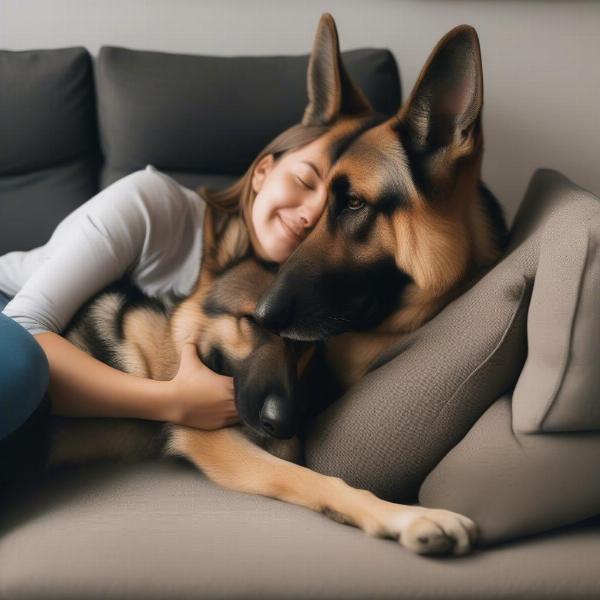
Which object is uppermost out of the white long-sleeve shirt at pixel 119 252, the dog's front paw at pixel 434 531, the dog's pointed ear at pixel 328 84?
the dog's pointed ear at pixel 328 84

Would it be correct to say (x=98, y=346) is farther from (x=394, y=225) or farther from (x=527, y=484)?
(x=527, y=484)

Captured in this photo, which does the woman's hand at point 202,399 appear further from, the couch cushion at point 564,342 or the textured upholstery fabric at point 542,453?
the couch cushion at point 564,342

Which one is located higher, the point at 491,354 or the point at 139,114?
the point at 139,114

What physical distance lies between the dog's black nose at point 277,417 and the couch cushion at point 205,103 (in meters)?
0.87

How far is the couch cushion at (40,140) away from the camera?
1808 millimetres

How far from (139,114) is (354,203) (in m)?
0.79

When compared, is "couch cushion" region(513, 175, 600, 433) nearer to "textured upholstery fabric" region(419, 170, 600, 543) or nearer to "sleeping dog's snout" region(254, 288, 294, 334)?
"textured upholstery fabric" region(419, 170, 600, 543)

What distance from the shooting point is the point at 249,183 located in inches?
61.8

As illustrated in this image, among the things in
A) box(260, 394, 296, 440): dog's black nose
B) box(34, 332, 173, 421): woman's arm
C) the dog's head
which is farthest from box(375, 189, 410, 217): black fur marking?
box(34, 332, 173, 421): woman's arm

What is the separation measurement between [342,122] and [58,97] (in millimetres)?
828

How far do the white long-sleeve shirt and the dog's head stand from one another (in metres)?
0.32

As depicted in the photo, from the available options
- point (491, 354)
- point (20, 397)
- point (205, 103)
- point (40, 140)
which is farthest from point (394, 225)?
point (40, 140)

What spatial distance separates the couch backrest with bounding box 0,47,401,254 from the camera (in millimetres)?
1793

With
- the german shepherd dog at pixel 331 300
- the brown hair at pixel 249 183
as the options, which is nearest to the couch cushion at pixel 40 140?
the brown hair at pixel 249 183
